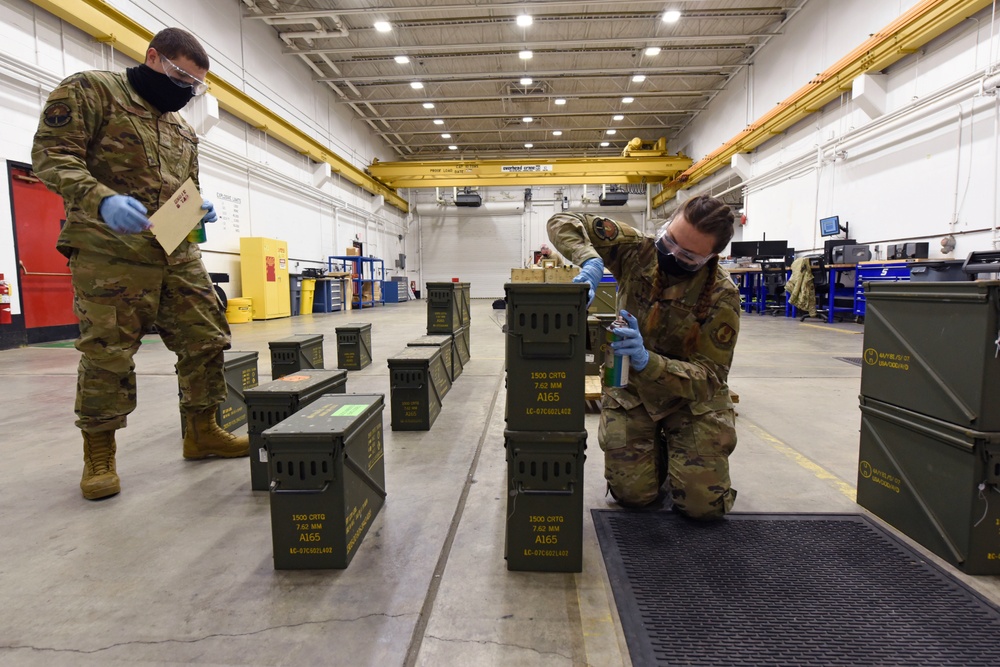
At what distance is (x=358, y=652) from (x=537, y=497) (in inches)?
22.7

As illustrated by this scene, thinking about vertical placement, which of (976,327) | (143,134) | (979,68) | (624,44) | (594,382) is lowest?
(594,382)

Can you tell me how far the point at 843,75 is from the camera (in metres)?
7.54

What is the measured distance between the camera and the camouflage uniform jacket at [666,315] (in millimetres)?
1746

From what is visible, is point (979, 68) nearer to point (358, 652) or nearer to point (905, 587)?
point (905, 587)

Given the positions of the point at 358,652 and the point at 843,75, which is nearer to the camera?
the point at 358,652

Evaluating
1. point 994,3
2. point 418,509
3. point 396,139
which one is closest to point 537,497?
point 418,509

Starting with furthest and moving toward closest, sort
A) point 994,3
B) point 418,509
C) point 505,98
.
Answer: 1. point 505,98
2. point 994,3
3. point 418,509

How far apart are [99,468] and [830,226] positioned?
404 inches

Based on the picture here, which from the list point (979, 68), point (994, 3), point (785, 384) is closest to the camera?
point (785, 384)

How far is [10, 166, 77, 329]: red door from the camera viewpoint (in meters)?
5.50

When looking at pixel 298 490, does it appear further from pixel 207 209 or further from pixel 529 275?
pixel 529 275

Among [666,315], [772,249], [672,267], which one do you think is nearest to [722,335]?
[666,315]

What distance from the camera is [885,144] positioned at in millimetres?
7391

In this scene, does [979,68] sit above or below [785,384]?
above
